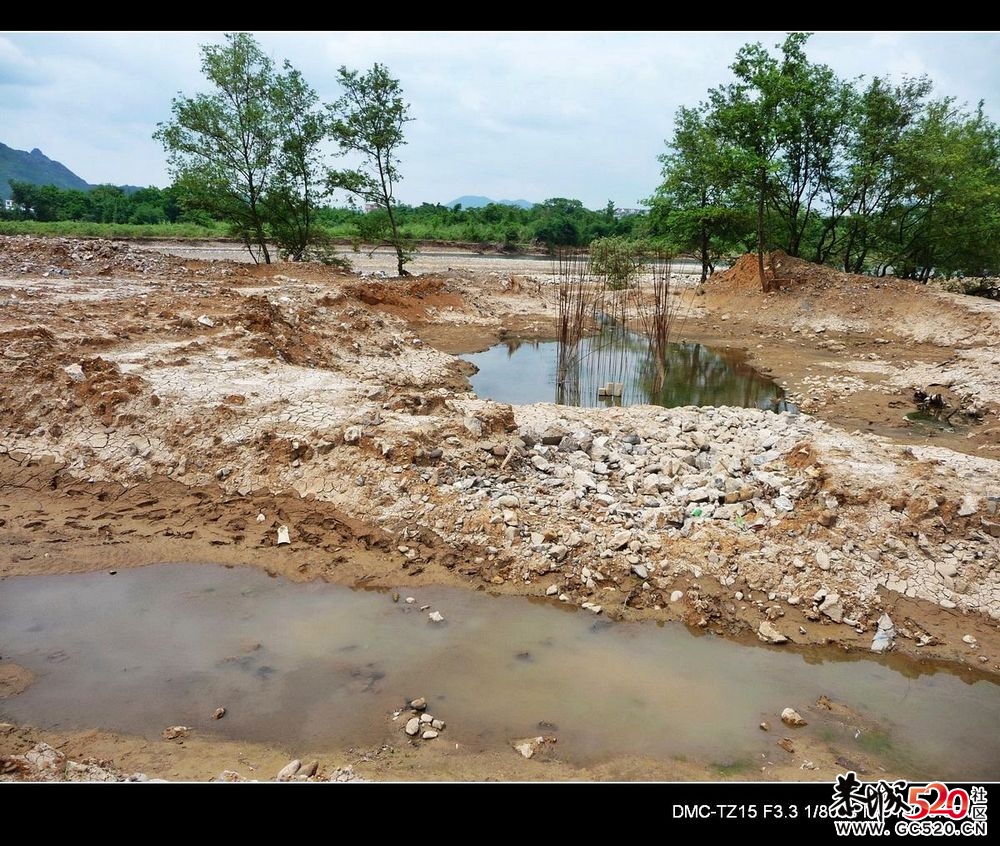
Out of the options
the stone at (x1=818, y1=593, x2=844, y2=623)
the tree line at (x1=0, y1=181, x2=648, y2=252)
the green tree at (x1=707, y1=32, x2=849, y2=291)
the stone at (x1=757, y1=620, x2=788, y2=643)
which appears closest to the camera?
the stone at (x1=757, y1=620, x2=788, y2=643)

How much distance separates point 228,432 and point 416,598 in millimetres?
3900

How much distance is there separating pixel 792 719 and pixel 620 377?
10.2 meters

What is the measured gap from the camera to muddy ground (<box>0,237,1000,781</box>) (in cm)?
505

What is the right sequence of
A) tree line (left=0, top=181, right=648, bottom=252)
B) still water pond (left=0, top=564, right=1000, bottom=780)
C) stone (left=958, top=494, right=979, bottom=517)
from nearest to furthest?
still water pond (left=0, top=564, right=1000, bottom=780), stone (left=958, top=494, right=979, bottom=517), tree line (left=0, top=181, right=648, bottom=252)

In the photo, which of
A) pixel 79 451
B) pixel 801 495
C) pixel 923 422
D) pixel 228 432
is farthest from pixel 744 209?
pixel 79 451

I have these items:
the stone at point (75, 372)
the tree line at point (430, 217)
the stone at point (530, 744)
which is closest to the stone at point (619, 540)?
the stone at point (530, 744)

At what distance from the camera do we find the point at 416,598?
570 centimetres

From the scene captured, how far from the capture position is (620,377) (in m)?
14.0

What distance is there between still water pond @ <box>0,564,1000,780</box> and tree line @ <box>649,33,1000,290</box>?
18179mm

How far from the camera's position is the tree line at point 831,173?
18.5m

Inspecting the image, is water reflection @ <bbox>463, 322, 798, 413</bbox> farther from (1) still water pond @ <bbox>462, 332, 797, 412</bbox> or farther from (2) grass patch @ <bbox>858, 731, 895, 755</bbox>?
(2) grass patch @ <bbox>858, 731, 895, 755</bbox>

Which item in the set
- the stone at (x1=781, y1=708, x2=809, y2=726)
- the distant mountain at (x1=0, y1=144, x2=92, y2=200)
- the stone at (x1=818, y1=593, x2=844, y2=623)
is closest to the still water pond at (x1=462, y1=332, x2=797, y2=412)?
the stone at (x1=818, y1=593, x2=844, y2=623)

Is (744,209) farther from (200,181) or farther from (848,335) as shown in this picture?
Answer: (200,181)

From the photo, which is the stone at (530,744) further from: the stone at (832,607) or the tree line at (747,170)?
the tree line at (747,170)
